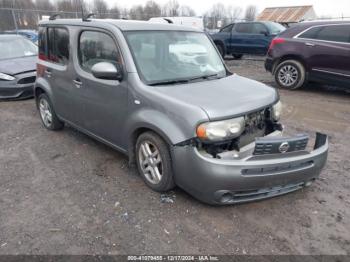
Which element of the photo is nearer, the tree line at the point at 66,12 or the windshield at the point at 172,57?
the windshield at the point at 172,57

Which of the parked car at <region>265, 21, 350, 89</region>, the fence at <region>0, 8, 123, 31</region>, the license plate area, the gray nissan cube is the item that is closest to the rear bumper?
the parked car at <region>265, 21, 350, 89</region>

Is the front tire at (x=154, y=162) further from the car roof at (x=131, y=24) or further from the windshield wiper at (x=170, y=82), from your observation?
the car roof at (x=131, y=24)

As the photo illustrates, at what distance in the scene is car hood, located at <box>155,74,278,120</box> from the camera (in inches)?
112

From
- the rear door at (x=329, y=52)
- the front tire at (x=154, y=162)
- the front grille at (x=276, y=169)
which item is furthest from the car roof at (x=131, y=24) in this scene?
the rear door at (x=329, y=52)

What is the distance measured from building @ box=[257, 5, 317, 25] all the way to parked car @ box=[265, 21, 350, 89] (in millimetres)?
33222

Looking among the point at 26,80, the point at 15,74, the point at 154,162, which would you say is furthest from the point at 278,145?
the point at 15,74

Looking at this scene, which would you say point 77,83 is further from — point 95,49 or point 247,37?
point 247,37

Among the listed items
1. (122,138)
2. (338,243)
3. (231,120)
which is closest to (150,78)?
(122,138)

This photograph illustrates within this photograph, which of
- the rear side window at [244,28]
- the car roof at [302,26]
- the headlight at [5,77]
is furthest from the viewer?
the rear side window at [244,28]

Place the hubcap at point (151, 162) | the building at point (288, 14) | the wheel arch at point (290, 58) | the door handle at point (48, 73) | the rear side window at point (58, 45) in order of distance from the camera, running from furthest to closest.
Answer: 1. the building at point (288, 14)
2. the wheel arch at point (290, 58)
3. the door handle at point (48, 73)
4. the rear side window at point (58, 45)
5. the hubcap at point (151, 162)

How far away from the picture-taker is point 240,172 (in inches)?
107

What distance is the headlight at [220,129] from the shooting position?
108 inches

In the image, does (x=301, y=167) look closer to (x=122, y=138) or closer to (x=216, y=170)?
(x=216, y=170)

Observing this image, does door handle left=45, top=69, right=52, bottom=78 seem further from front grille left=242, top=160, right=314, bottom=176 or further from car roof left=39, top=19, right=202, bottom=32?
front grille left=242, top=160, right=314, bottom=176
